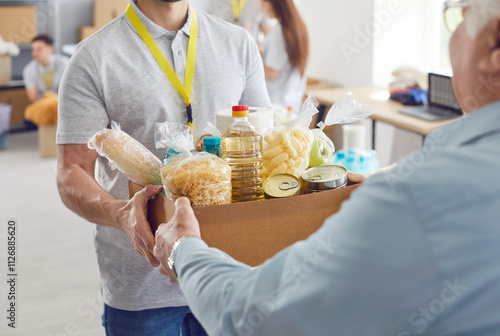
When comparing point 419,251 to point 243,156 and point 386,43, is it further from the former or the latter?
point 386,43

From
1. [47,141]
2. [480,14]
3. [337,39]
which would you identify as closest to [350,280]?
[480,14]

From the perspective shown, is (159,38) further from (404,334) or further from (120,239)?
(404,334)

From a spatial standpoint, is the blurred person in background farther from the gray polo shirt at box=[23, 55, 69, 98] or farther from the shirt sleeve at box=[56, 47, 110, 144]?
the shirt sleeve at box=[56, 47, 110, 144]

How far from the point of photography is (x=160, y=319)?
1530 millimetres

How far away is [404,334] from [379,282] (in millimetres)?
90

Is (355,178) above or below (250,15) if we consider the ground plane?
below

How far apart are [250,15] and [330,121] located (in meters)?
5.11

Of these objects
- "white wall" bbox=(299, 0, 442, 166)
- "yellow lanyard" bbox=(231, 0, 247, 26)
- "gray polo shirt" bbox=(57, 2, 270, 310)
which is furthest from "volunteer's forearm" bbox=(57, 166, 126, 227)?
"yellow lanyard" bbox=(231, 0, 247, 26)

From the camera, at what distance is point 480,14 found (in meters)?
0.72

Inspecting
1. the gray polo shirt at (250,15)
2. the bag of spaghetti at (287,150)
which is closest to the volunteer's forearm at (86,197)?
the bag of spaghetti at (287,150)

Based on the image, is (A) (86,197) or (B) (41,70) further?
(B) (41,70)

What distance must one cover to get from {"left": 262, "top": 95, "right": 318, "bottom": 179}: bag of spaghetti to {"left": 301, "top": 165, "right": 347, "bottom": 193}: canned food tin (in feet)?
0.10

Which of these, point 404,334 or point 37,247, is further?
point 37,247

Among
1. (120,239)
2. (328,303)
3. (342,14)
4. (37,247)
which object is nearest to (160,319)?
(120,239)
